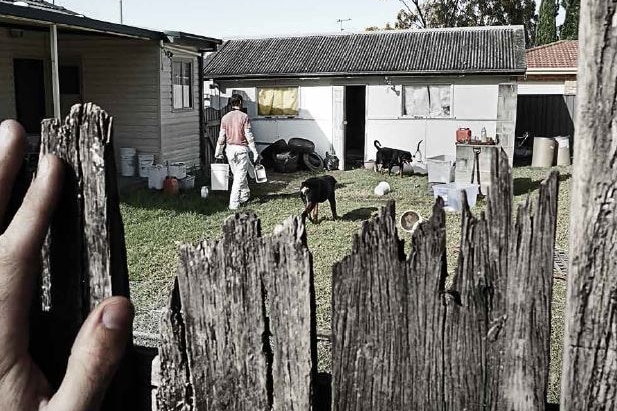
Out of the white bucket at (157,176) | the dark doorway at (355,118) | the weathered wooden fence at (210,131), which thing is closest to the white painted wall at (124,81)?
the white bucket at (157,176)

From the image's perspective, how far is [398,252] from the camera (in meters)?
1.38

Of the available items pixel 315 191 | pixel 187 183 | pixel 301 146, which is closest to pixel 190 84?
pixel 301 146

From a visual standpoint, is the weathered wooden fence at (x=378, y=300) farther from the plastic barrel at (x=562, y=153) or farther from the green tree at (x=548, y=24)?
the green tree at (x=548, y=24)

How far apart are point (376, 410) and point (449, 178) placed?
13.7m

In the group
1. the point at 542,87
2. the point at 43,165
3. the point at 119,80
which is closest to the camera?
the point at 43,165

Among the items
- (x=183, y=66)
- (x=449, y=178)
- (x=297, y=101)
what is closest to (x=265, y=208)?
(x=449, y=178)

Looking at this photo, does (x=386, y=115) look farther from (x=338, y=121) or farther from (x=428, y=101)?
(x=338, y=121)

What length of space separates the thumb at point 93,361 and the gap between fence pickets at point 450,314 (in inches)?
18.6

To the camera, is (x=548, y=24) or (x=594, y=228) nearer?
(x=594, y=228)

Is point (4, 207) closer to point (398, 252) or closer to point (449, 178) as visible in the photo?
point (398, 252)

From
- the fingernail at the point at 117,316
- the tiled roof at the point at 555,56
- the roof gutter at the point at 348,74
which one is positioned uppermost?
the tiled roof at the point at 555,56

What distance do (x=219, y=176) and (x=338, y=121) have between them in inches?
325

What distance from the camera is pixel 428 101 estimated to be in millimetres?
20766

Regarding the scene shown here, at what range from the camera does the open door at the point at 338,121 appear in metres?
21.4
